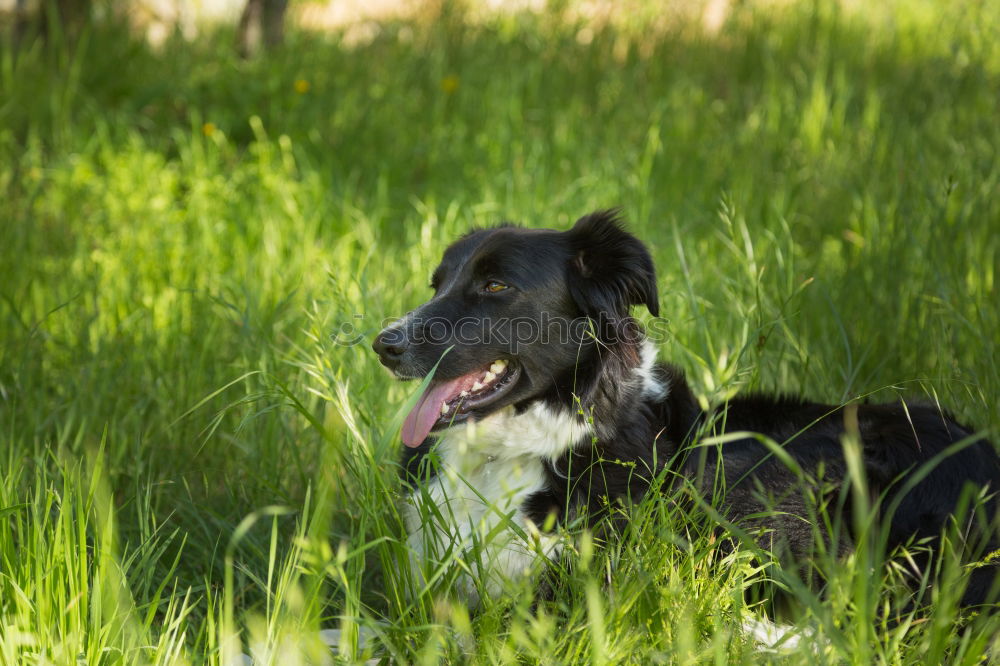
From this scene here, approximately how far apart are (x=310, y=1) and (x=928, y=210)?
7.45m

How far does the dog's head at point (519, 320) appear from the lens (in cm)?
250

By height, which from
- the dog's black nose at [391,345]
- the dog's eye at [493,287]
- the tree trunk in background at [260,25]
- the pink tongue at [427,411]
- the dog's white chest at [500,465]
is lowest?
the dog's white chest at [500,465]

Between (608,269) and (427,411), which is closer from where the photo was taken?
(427,411)

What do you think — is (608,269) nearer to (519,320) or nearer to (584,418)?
(519,320)

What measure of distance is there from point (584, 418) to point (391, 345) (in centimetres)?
57

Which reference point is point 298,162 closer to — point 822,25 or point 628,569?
point 628,569

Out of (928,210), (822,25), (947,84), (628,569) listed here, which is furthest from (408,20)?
(628,569)

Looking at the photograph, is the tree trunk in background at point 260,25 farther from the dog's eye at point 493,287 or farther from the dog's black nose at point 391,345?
the dog's black nose at point 391,345

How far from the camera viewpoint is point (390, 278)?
419 centimetres

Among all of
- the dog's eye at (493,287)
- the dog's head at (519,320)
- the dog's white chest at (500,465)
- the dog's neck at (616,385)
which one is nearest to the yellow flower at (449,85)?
the dog's head at (519,320)

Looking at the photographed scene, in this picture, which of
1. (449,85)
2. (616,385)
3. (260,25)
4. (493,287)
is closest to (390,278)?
(493,287)

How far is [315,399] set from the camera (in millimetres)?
3293

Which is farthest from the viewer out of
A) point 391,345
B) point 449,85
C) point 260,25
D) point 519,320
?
point 260,25

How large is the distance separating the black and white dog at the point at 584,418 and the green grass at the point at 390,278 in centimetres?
19
